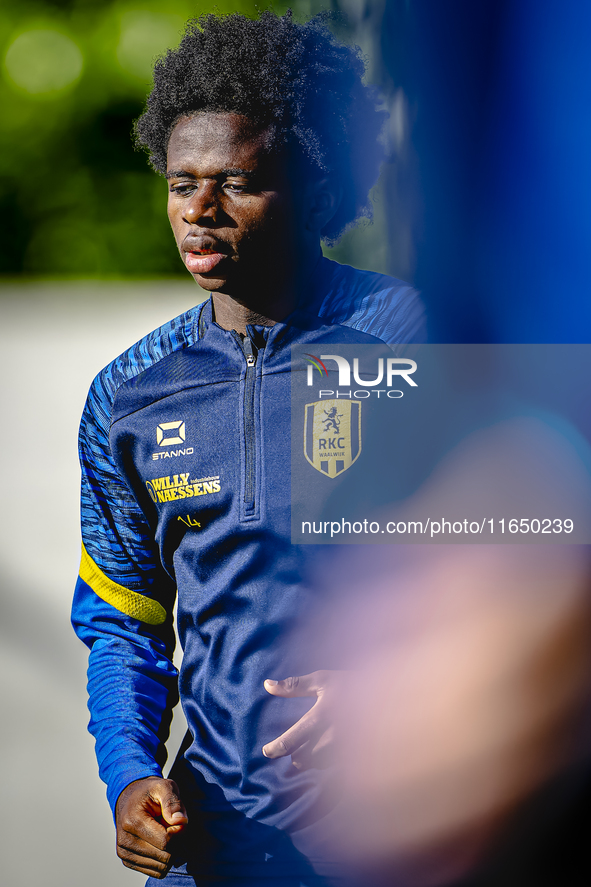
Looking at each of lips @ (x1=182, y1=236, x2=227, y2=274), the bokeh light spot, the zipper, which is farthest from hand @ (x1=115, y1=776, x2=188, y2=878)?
the bokeh light spot

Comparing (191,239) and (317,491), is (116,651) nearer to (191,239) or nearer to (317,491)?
(317,491)

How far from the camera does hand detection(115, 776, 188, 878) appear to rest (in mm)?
870

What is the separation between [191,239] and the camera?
858 mm

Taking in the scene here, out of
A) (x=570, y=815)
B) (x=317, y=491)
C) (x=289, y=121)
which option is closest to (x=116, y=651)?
(x=317, y=491)

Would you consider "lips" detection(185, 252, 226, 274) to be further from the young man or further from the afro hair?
the afro hair

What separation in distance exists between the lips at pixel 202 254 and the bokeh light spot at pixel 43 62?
58cm

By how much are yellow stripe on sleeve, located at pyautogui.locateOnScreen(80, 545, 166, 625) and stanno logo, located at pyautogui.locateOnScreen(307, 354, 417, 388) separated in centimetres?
38

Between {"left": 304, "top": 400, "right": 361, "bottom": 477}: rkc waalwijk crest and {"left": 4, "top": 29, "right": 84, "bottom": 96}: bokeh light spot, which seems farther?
{"left": 4, "top": 29, "right": 84, "bottom": 96}: bokeh light spot

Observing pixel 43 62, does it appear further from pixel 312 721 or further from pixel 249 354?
pixel 312 721

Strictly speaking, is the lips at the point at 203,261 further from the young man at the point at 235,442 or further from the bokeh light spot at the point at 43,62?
the bokeh light spot at the point at 43,62

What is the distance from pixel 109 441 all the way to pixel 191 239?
299 mm

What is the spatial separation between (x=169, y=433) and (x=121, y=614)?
267 millimetres

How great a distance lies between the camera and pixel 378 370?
910 millimetres

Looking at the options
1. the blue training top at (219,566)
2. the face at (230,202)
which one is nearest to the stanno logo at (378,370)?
the blue training top at (219,566)
